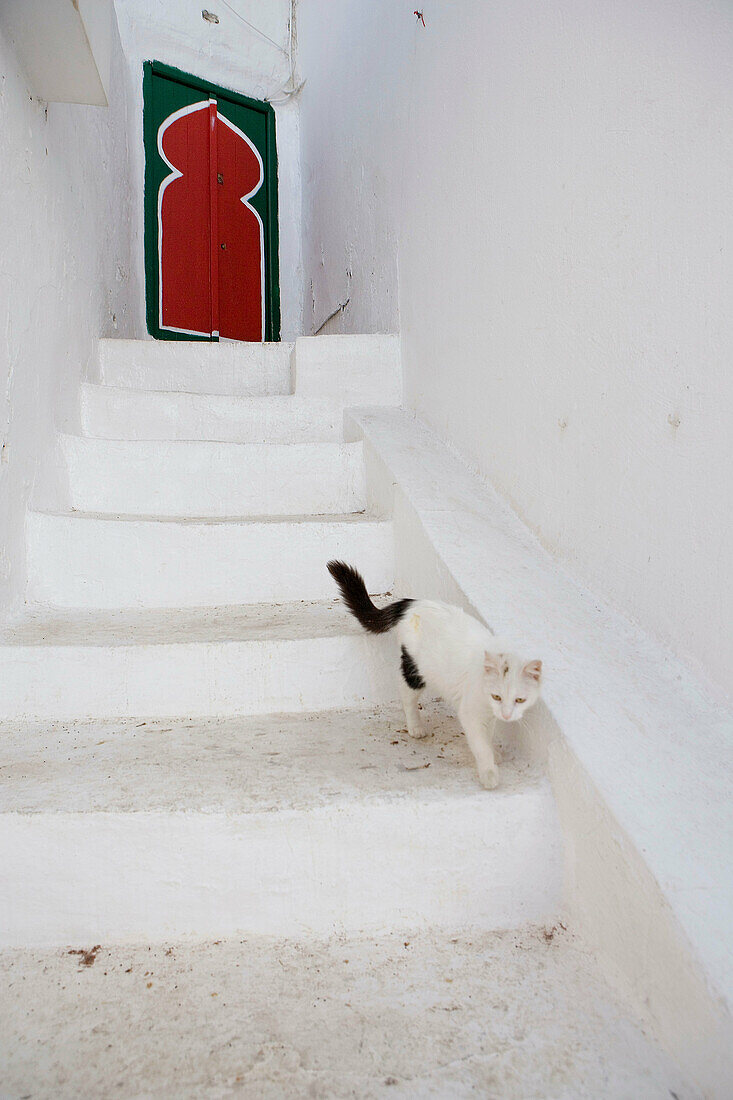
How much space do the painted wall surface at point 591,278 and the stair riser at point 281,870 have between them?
466 mm

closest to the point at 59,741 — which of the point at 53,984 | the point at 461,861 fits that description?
the point at 53,984

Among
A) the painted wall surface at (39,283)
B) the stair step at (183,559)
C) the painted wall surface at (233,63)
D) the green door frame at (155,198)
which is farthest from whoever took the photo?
the green door frame at (155,198)

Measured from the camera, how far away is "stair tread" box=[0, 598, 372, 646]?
156 centimetres

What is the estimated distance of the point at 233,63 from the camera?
493cm

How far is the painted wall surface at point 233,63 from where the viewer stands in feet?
14.7

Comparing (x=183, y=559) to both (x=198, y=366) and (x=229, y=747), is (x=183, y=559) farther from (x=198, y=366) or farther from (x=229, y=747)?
(x=198, y=366)

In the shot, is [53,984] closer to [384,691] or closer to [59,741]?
[59,741]

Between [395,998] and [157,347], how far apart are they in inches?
109

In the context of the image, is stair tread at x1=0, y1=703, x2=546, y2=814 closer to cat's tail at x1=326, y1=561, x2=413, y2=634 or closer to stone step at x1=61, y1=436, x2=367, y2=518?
cat's tail at x1=326, y1=561, x2=413, y2=634

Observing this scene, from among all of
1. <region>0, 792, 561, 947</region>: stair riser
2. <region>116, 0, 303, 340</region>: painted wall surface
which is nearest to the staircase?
<region>0, 792, 561, 947</region>: stair riser

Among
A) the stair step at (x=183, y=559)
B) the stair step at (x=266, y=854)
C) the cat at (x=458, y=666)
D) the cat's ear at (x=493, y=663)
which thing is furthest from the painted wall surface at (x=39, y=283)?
the cat's ear at (x=493, y=663)

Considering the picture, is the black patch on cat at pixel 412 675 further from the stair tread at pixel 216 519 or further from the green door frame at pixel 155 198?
the green door frame at pixel 155 198

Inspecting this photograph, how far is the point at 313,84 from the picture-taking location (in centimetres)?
469

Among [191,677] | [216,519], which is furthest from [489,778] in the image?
[216,519]
